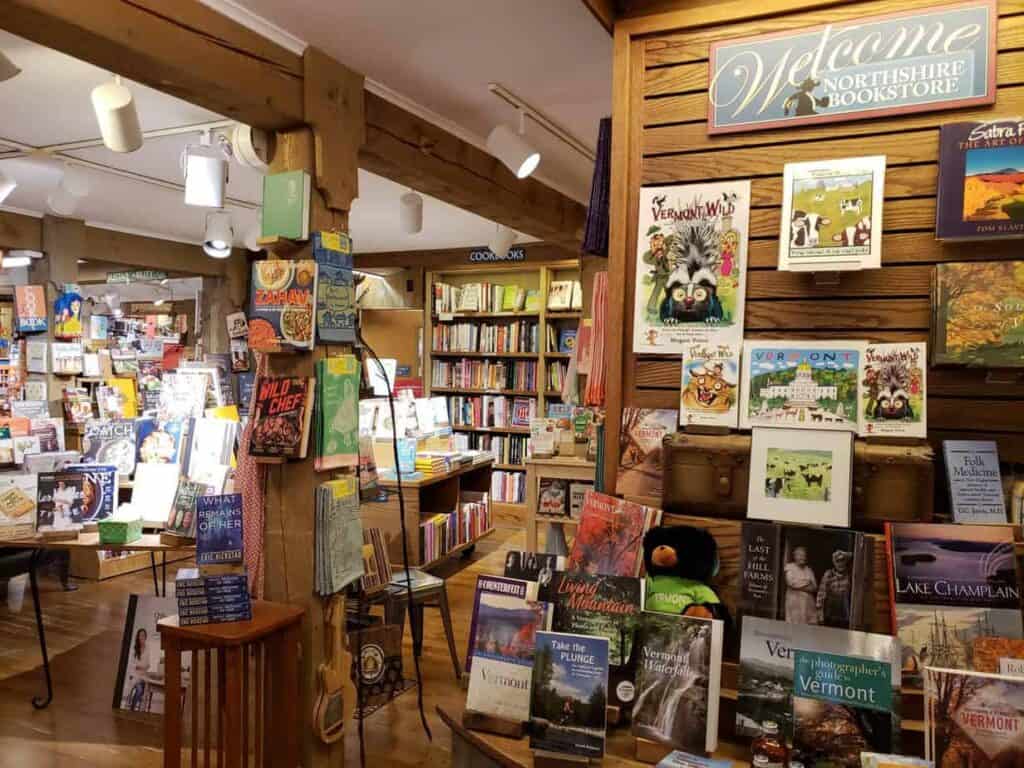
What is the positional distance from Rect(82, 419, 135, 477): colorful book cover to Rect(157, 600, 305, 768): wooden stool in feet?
7.10

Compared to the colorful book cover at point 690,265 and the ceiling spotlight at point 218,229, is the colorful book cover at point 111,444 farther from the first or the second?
the colorful book cover at point 690,265

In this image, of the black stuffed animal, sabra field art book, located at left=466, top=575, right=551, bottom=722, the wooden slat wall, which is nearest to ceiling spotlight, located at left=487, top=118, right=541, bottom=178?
the wooden slat wall

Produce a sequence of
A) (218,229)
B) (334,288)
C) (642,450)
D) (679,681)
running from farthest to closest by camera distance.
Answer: (218,229) → (334,288) → (642,450) → (679,681)

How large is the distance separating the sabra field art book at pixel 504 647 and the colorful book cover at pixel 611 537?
273 mm

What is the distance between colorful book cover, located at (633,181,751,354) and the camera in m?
1.93

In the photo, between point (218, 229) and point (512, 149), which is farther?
point (218, 229)

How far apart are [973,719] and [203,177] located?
3.14 m

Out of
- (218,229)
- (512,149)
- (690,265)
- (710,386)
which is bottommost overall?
(710,386)

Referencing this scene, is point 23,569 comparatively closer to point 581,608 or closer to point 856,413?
point 581,608

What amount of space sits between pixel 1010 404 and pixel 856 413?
1.13 feet

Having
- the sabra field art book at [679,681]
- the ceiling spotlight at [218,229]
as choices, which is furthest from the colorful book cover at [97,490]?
the sabra field art book at [679,681]

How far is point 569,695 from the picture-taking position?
4.85 ft

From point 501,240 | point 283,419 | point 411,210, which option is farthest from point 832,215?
point 501,240

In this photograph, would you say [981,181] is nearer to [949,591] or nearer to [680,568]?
[949,591]
